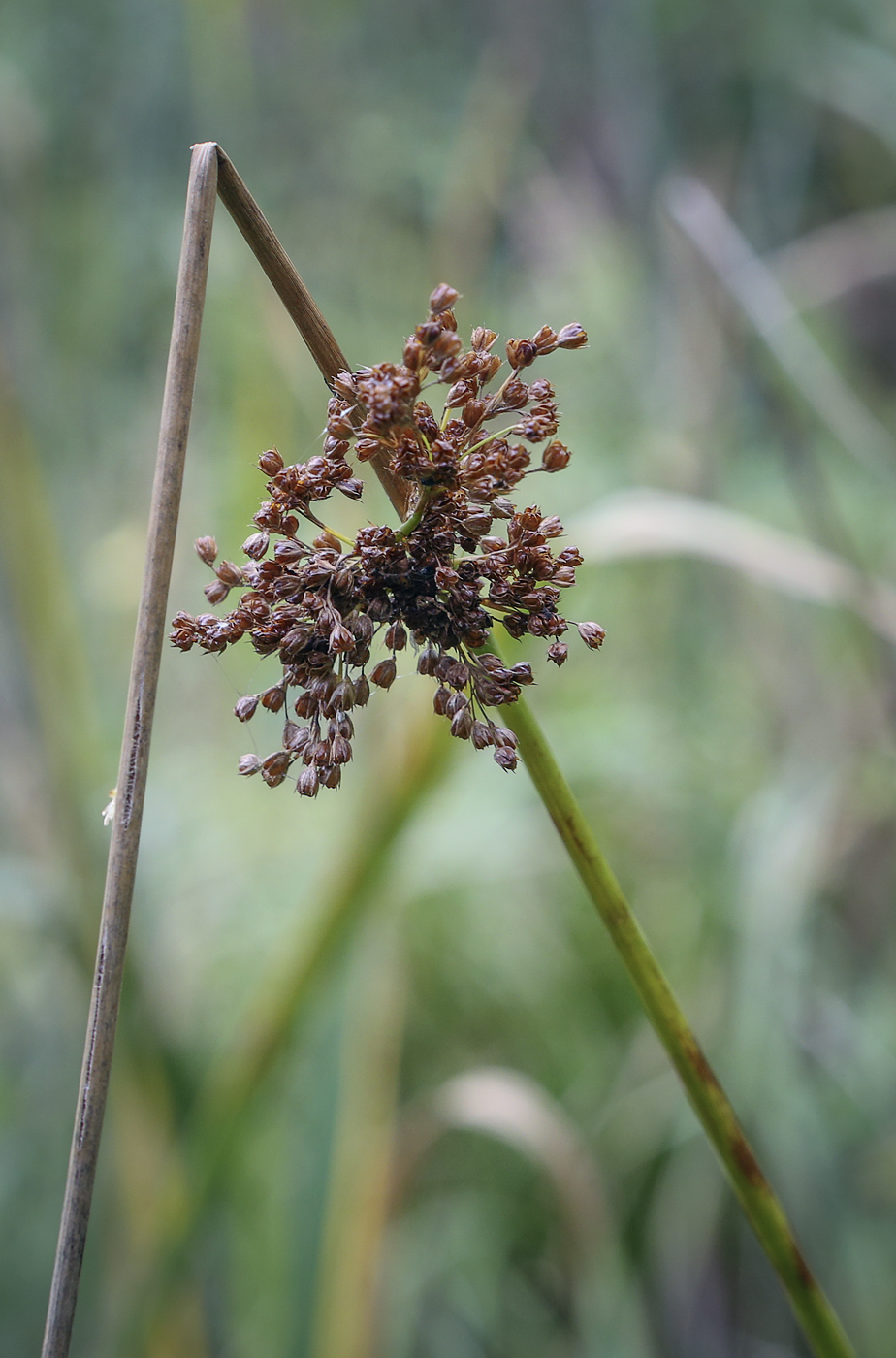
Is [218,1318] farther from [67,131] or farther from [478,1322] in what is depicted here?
[67,131]

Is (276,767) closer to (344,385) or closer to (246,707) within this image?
(246,707)

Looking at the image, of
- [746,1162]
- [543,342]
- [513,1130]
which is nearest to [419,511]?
[543,342]

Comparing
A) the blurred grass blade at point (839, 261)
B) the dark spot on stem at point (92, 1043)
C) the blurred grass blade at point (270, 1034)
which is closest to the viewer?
the dark spot on stem at point (92, 1043)

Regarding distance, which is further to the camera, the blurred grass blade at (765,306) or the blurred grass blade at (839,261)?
the blurred grass blade at (839,261)

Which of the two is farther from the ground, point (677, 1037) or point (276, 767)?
point (276, 767)

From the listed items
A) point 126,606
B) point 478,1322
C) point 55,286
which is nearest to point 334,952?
point 478,1322

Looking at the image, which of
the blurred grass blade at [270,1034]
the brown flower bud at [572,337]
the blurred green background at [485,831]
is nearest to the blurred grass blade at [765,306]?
the blurred green background at [485,831]

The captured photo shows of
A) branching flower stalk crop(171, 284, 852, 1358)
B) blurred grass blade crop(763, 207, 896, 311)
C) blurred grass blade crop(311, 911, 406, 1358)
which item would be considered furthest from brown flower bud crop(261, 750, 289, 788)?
blurred grass blade crop(763, 207, 896, 311)

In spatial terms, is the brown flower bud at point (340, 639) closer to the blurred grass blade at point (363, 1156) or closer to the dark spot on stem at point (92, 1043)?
the dark spot on stem at point (92, 1043)
